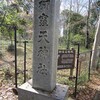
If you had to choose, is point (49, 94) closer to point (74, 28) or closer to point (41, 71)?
point (41, 71)

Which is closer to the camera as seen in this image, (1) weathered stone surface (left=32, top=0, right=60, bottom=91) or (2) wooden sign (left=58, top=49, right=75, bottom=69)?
(1) weathered stone surface (left=32, top=0, right=60, bottom=91)

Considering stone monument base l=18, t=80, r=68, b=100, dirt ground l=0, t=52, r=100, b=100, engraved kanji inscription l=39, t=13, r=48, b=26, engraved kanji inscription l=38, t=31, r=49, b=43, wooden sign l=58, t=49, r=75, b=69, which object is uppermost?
engraved kanji inscription l=39, t=13, r=48, b=26

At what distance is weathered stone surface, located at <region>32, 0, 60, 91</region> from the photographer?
7.79 ft

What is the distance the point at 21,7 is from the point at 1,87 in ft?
20.6

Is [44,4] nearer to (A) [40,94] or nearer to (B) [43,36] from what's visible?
(B) [43,36]

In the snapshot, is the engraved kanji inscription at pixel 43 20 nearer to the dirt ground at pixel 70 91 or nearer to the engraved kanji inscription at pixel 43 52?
the engraved kanji inscription at pixel 43 52

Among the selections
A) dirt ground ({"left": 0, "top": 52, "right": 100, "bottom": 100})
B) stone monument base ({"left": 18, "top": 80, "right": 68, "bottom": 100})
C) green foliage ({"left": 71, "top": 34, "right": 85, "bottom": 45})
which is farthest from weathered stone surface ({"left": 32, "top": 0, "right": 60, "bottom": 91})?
green foliage ({"left": 71, "top": 34, "right": 85, "bottom": 45})

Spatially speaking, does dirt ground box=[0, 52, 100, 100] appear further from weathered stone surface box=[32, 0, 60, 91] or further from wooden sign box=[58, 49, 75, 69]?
weathered stone surface box=[32, 0, 60, 91]

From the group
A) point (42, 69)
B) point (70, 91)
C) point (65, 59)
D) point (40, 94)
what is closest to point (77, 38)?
point (65, 59)

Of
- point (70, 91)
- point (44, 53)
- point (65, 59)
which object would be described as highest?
point (44, 53)

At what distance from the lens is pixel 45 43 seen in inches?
96.3

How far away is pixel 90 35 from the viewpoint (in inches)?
619

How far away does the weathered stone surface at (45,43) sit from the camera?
7.79 feet

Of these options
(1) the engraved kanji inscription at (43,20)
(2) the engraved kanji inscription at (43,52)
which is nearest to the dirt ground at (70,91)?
(2) the engraved kanji inscription at (43,52)
